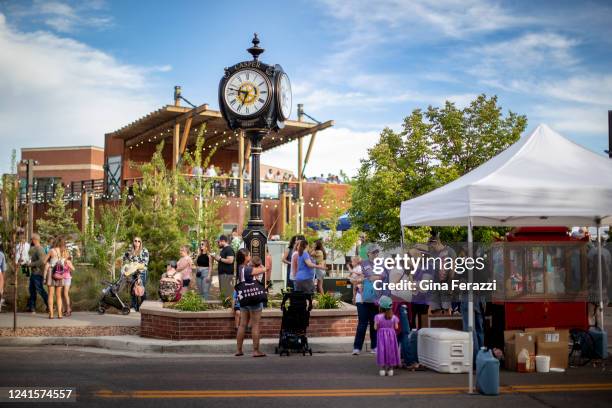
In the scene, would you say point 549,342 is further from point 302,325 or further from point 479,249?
point 302,325

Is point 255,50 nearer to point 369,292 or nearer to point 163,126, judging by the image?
point 369,292

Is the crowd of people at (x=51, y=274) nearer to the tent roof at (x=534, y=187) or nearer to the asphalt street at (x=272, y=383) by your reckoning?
the asphalt street at (x=272, y=383)

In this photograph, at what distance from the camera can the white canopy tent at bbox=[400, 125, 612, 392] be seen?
952cm

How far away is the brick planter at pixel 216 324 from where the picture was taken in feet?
43.1

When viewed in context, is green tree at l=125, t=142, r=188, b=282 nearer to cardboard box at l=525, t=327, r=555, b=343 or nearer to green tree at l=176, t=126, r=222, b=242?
green tree at l=176, t=126, r=222, b=242

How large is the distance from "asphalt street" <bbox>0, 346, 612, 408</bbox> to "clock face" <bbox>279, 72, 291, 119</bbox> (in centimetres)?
555

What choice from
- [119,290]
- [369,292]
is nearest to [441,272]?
[369,292]

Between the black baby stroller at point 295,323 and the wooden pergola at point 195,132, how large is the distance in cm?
2058

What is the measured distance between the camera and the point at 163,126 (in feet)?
121

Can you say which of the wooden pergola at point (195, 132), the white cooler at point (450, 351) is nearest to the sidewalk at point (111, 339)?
the white cooler at point (450, 351)

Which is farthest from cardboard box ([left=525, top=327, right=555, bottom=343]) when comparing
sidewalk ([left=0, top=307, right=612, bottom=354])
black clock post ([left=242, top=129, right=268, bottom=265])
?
black clock post ([left=242, top=129, right=268, bottom=265])

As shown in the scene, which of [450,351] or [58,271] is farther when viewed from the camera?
[58,271]

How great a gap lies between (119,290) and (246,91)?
6.03 meters

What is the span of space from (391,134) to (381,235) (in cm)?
468
